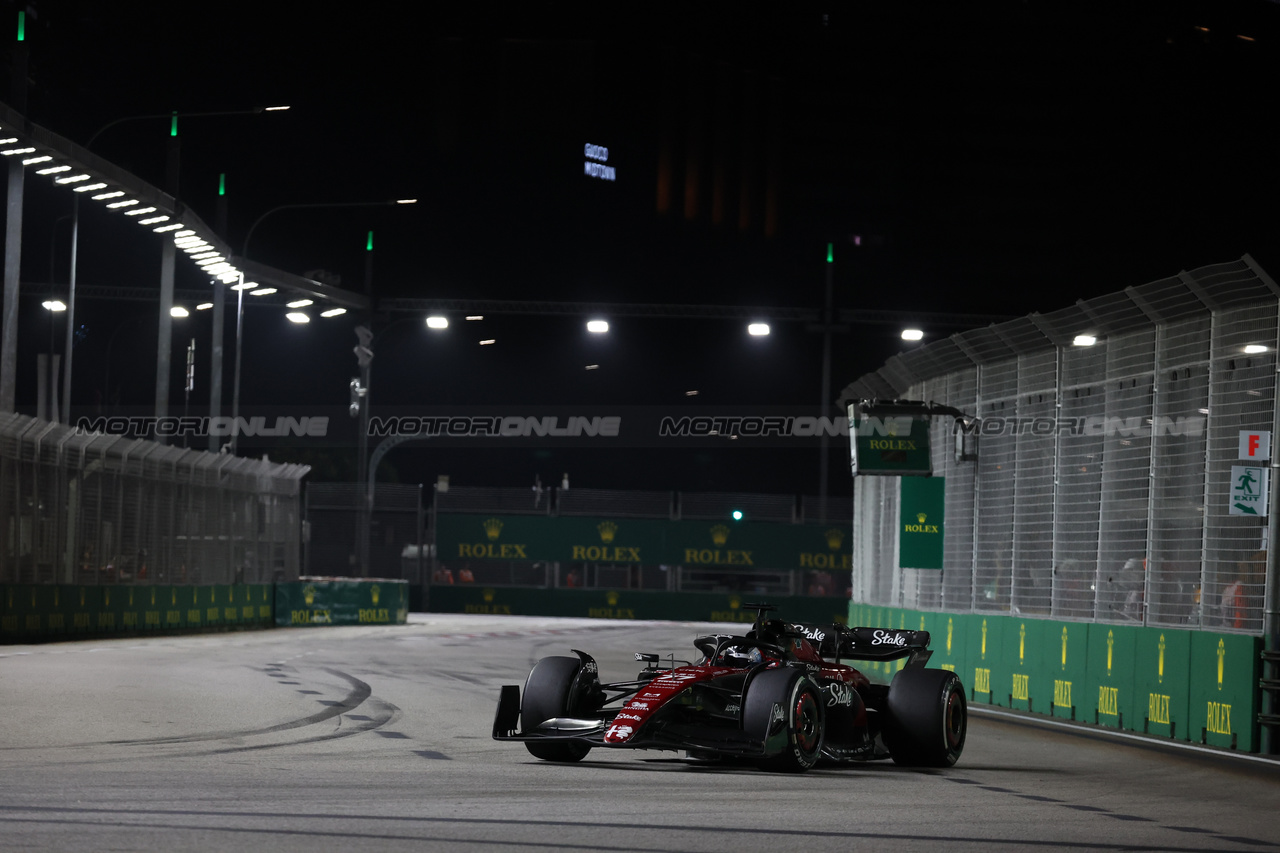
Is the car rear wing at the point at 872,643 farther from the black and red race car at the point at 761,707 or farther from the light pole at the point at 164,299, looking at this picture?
the light pole at the point at 164,299

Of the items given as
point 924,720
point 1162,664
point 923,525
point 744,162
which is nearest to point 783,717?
point 924,720

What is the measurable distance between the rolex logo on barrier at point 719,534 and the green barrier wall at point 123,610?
13872 millimetres

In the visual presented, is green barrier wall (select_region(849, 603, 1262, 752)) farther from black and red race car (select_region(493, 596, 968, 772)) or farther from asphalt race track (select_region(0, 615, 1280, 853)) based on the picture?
black and red race car (select_region(493, 596, 968, 772))

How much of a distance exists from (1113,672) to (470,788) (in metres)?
8.18

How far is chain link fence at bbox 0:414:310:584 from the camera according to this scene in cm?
2509

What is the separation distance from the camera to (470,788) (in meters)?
9.27

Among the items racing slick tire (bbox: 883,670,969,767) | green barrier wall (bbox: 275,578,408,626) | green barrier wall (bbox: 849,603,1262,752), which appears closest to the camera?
racing slick tire (bbox: 883,670,969,767)

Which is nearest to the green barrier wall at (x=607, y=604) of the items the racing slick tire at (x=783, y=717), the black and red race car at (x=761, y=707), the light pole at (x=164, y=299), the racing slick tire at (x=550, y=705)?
the light pole at (x=164, y=299)

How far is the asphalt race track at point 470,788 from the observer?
7.55 metres

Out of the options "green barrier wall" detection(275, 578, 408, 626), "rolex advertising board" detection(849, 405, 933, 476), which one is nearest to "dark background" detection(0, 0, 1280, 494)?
"green barrier wall" detection(275, 578, 408, 626)

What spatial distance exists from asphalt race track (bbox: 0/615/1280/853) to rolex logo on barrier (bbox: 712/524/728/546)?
2828cm

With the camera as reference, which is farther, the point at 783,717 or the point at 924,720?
the point at 924,720

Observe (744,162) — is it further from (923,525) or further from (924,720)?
(924,720)

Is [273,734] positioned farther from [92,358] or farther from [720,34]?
[92,358]
